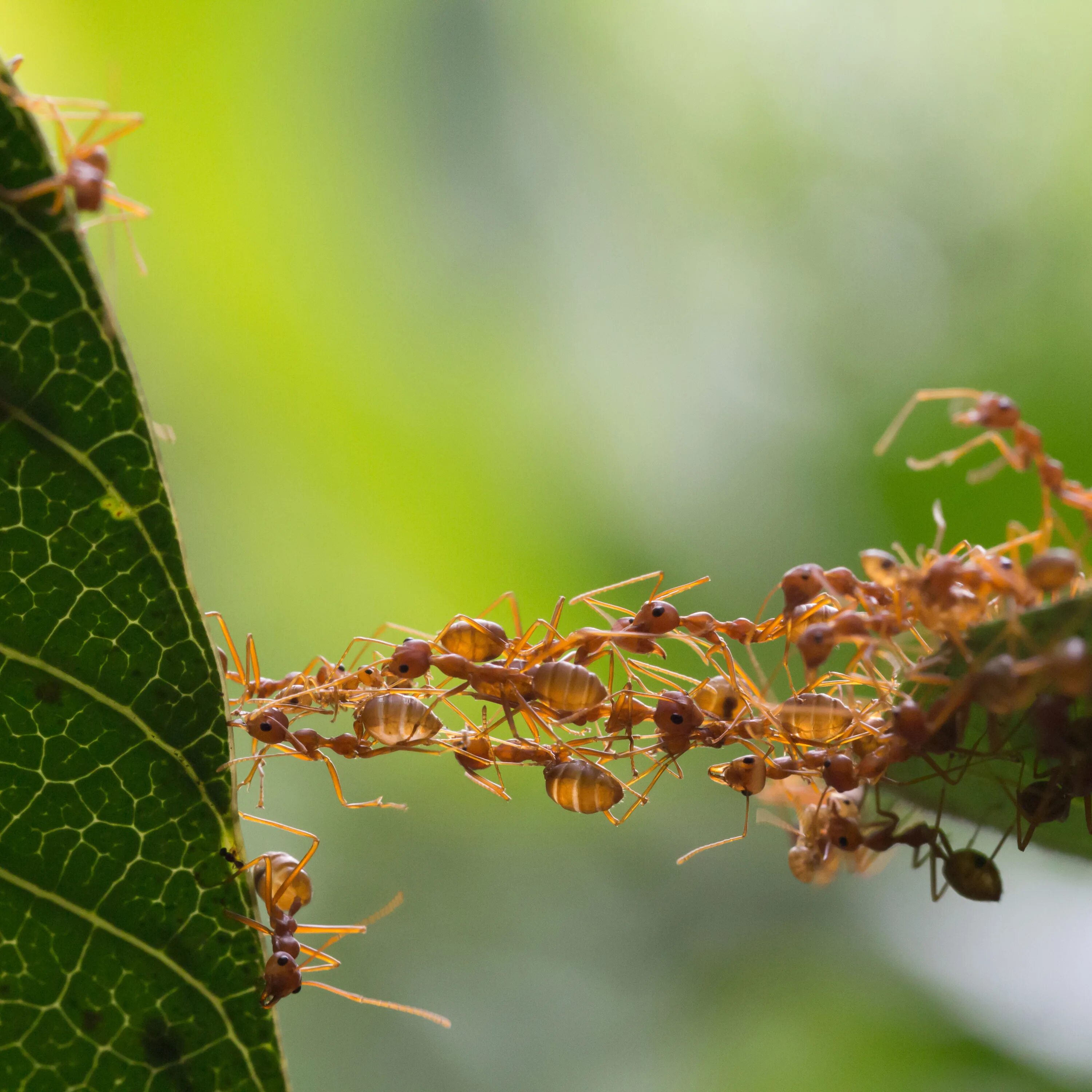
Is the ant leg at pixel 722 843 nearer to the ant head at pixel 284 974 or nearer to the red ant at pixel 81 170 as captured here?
the ant head at pixel 284 974

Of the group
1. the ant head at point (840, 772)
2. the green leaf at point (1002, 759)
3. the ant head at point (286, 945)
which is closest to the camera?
the green leaf at point (1002, 759)

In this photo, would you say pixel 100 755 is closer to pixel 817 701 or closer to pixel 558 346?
pixel 817 701

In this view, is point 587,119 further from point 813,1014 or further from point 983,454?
point 813,1014

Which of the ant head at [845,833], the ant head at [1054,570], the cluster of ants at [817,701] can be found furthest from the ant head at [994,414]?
the ant head at [845,833]

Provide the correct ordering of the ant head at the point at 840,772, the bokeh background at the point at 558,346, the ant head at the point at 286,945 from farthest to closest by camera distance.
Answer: the bokeh background at the point at 558,346 → the ant head at the point at 286,945 → the ant head at the point at 840,772

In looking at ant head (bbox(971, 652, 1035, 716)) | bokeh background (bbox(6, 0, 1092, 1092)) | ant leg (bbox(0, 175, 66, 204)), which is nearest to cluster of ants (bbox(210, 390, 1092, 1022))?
ant head (bbox(971, 652, 1035, 716))

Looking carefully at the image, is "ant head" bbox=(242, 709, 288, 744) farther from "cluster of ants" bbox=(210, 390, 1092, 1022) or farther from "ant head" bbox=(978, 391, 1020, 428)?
"ant head" bbox=(978, 391, 1020, 428)

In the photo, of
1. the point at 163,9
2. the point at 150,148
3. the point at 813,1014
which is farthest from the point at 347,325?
the point at 813,1014

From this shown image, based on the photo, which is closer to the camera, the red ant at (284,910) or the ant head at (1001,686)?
the ant head at (1001,686)
